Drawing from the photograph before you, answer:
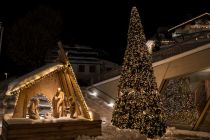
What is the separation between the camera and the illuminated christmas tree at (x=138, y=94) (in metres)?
14.5

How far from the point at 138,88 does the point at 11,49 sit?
2687 centimetres

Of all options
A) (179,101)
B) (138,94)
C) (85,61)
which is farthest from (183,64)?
(85,61)

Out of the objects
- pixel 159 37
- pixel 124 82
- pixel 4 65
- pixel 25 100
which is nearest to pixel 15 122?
pixel 25 100

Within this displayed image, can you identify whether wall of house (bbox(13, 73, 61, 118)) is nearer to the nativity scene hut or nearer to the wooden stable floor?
the nativity scene hut

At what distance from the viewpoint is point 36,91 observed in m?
12.3

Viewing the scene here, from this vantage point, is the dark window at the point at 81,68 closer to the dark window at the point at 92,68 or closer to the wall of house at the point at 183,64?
the dark window at the point at 92,68

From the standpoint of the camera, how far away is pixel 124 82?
1552 cm

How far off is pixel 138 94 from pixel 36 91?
5091 mm

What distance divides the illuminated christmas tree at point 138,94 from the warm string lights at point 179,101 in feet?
15.0

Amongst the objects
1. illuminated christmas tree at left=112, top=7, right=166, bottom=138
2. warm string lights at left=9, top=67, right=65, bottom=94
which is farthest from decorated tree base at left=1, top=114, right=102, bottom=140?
illuminated christmas tree at left=112, top=7, right=166, bottom=138

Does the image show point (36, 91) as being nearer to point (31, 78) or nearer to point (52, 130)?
point (31, 78)

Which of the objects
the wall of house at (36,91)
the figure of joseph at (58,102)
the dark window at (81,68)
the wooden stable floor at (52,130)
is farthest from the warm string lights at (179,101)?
the dark window at (81,68)

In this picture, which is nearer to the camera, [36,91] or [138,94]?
[36,91]

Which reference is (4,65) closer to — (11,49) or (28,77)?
(11,49)
